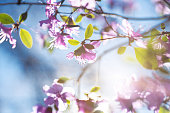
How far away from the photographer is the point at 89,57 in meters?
0.64

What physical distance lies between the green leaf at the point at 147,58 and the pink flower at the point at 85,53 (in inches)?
5.9

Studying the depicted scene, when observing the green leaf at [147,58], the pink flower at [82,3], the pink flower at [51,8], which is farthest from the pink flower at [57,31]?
the green leaf at [147,58]

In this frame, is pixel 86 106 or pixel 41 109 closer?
pixel 86 106

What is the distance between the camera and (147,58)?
21.4 inches

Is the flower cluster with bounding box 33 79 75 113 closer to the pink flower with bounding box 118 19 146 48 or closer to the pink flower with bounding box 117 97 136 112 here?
the pink flower with bounding box 117 97 136 112

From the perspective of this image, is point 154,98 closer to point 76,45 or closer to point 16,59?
point 76,45

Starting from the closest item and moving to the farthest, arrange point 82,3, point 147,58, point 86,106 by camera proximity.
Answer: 1. point 147,58
2. point 86,106
3. point 82,3

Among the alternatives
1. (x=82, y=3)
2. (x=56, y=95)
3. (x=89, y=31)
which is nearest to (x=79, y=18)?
(x=82, y=3)

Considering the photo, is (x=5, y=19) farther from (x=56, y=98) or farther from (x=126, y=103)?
(x=126, y=103)

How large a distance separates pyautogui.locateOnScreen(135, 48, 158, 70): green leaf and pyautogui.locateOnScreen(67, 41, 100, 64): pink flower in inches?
5.9

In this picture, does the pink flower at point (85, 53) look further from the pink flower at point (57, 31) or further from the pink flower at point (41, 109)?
the pink flower at point (41, 109)

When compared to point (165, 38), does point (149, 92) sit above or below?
below

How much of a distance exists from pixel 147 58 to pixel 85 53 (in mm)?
202

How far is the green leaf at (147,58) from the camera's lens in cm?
54
